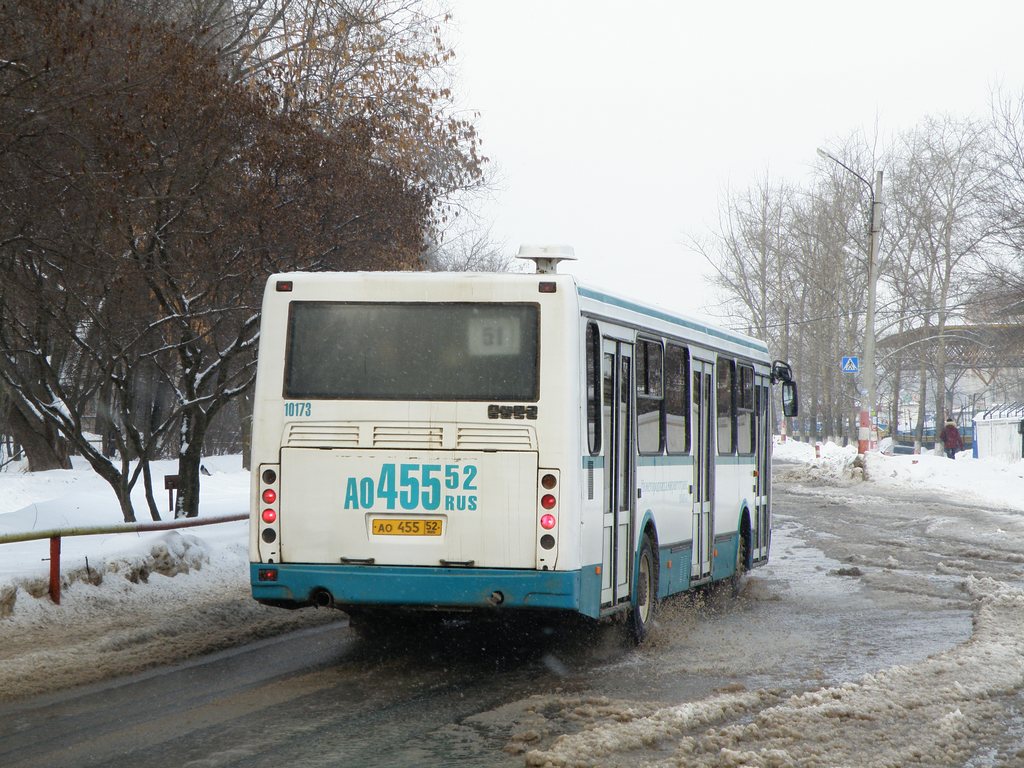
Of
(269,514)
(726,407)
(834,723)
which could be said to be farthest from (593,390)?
(726,407)

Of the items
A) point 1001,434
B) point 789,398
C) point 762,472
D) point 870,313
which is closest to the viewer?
point 762,472

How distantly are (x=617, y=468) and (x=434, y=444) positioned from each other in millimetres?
1658

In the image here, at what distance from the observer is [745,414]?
51.9 ft

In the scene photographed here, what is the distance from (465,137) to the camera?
24.9 metres

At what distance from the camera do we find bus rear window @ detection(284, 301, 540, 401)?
984 cm

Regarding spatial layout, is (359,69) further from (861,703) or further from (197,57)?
(861,703)

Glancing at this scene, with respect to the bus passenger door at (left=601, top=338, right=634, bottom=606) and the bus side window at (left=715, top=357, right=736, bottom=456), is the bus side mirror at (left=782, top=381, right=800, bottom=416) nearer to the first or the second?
the bus side window at (left=715, top=357, right=736, bottom=456)

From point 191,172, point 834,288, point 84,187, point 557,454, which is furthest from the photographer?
point 834,288

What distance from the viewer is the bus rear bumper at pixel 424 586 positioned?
9.59m

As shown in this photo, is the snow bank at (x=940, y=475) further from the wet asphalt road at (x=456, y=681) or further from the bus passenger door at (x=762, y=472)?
the wet asphalt road at (x=456, y=681)

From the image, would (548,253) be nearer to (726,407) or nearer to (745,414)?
(726,407)

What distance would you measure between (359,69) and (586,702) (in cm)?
1720

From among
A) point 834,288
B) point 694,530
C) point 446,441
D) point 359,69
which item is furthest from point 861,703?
point 834,288

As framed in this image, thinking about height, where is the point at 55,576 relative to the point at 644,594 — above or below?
above
